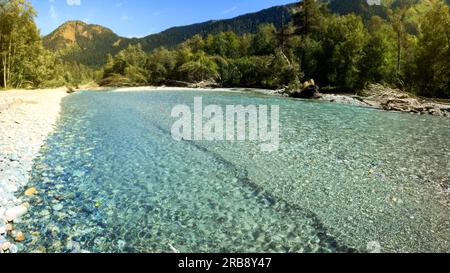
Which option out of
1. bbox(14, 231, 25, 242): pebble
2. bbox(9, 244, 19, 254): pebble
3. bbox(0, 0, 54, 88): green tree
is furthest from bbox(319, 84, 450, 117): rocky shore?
bbox(0, 0, 54, 88): green tree

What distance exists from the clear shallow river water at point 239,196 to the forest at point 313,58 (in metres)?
31.1

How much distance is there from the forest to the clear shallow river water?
3111 cm

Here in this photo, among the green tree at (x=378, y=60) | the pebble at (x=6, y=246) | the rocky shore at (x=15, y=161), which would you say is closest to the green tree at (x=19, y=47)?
the rocky shore at (x=15, y=161)

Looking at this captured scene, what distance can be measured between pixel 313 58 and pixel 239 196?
2309 inches

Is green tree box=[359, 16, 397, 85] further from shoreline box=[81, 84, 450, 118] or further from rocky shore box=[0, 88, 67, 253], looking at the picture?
rocky shore box=[0, 88, 67, 253]

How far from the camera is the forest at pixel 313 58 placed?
41.3 meters

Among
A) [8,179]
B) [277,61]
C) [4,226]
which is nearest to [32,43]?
[277,61]

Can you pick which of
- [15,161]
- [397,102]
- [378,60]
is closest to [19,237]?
[15,161]

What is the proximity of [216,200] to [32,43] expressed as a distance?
5669cm

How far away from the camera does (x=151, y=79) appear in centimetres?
9956

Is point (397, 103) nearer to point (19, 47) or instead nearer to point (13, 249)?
point (13, 249)

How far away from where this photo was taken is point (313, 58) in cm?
6266

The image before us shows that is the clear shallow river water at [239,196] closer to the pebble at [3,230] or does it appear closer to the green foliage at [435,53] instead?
the pebble at [3,230]
